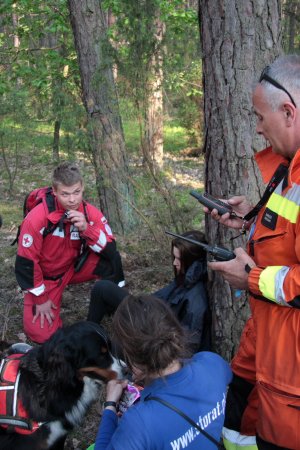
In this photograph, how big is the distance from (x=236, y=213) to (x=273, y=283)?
0.90 meters

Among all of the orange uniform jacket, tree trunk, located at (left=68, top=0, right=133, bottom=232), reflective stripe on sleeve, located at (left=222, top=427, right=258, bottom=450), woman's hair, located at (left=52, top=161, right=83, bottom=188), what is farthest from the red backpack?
the orange uniform jacket

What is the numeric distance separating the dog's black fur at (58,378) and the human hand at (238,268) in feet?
3.88

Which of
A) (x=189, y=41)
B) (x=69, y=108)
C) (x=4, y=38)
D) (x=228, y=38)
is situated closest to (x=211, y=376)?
(x=228, y=38)

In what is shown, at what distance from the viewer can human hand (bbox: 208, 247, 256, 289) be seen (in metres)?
2.13

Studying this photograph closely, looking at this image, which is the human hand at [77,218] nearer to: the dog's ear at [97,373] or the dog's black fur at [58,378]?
the dog's black fur at [58,378]

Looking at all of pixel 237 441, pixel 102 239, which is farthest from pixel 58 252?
pixel 237 441

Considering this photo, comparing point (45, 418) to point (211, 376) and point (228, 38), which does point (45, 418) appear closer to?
point (211, 376)

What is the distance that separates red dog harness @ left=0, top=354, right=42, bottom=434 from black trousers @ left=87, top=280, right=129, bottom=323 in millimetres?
1327

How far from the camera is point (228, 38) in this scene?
286 centimetres

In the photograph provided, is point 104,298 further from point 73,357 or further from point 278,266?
point 278,266

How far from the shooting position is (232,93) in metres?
2.95

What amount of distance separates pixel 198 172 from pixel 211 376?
954 centimetres

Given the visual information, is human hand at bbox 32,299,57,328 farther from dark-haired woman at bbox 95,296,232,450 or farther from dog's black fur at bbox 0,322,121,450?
dark-haired woman at bbox 95,296,232,450

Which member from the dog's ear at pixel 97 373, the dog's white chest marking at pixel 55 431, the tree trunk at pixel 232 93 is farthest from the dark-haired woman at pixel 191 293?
the dog's white chest marking at pixel 55 431
